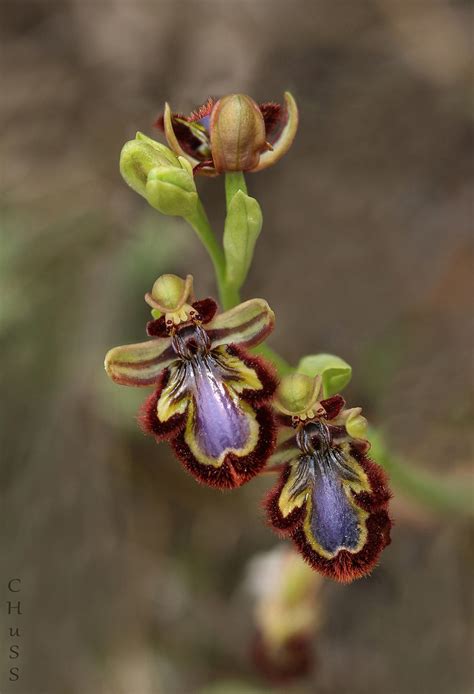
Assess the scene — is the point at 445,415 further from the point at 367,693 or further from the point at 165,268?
the point at 165,268

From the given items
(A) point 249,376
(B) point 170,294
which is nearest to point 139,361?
(B) point 170,294

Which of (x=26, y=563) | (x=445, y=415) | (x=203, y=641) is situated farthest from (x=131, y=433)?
(x=445, y=415)

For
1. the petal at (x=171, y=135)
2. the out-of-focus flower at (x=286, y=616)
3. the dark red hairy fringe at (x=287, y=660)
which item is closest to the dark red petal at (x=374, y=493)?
the petal at (x=171, y=135)

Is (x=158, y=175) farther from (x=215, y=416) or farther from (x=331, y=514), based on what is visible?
(x=331, y=514)

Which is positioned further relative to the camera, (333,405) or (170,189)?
(333,405)

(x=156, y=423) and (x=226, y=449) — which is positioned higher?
(x=156, y=423)

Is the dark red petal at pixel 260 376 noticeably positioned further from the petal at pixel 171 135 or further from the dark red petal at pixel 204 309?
the petal at pixel 171 135

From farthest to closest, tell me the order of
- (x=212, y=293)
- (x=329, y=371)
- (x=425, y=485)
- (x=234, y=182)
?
(x=212, y=293) < (x=425, y=485) < (x=329, y=371) < (x=234, y=182)
